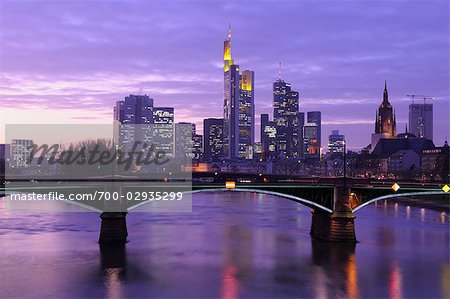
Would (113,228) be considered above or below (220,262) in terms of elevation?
above

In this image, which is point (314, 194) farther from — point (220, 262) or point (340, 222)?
point (220, 262)

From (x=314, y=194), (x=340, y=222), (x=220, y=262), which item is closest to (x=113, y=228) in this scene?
(x=220, y=262)

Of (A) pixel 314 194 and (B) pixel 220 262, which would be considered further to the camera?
(A) pixel 314 194

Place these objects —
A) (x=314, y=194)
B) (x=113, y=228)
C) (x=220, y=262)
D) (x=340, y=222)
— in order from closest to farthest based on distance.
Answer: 1. (x=220, y=262)
2. (x=113, y=228)
3. (x=340, y=222)
4. (x=314, y=194)

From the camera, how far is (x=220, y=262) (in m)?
47.6

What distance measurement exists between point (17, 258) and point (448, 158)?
484ft

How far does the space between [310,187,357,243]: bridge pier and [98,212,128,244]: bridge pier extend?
1954cm

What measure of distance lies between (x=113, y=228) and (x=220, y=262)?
→ 41.1 feet

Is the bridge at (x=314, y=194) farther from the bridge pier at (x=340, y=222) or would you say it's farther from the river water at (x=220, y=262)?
the river water at (x=220, y=262)

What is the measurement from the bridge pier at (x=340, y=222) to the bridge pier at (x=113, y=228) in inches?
769

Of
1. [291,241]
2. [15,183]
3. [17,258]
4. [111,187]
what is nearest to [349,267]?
[291,241]

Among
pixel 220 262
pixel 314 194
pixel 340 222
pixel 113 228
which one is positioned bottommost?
pixel 220 262

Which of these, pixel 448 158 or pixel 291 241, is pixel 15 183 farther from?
pixel 448 158

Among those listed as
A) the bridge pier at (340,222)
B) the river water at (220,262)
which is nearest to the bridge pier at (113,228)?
the river water at (220,262)
